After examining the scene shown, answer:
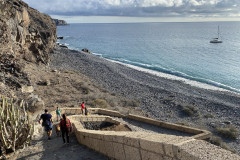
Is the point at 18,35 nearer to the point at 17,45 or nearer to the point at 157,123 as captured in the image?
the point at 17,45

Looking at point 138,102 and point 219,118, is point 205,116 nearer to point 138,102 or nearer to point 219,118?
point 219,118

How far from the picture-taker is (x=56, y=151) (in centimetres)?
758

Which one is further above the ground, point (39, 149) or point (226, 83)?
point (39, 149)

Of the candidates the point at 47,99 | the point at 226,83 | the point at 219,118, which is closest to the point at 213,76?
the point at 226,83

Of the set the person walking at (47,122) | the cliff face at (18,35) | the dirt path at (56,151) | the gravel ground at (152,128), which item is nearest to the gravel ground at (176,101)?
the gravel ground at (152,128)

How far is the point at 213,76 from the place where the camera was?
133ft

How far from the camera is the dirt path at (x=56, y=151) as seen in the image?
22.8 ft

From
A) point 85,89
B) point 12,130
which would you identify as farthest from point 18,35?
point 12,130

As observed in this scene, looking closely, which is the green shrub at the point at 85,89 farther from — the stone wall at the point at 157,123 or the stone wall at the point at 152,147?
the stone wall at the point at 152,147

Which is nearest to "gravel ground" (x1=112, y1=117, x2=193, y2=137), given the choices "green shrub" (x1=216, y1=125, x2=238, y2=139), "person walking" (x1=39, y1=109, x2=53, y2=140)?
"green shrub" (x1=216, y1=125, x2=238, y2=139)

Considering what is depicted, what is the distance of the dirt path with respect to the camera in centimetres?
695

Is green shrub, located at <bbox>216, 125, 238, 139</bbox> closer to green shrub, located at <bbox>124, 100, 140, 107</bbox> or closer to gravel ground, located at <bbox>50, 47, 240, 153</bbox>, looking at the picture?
gravel ground, located at <bbox>50, 47, 240, 153</bbox>

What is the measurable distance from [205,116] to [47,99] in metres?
13.8

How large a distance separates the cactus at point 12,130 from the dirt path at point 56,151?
14.3 inches
